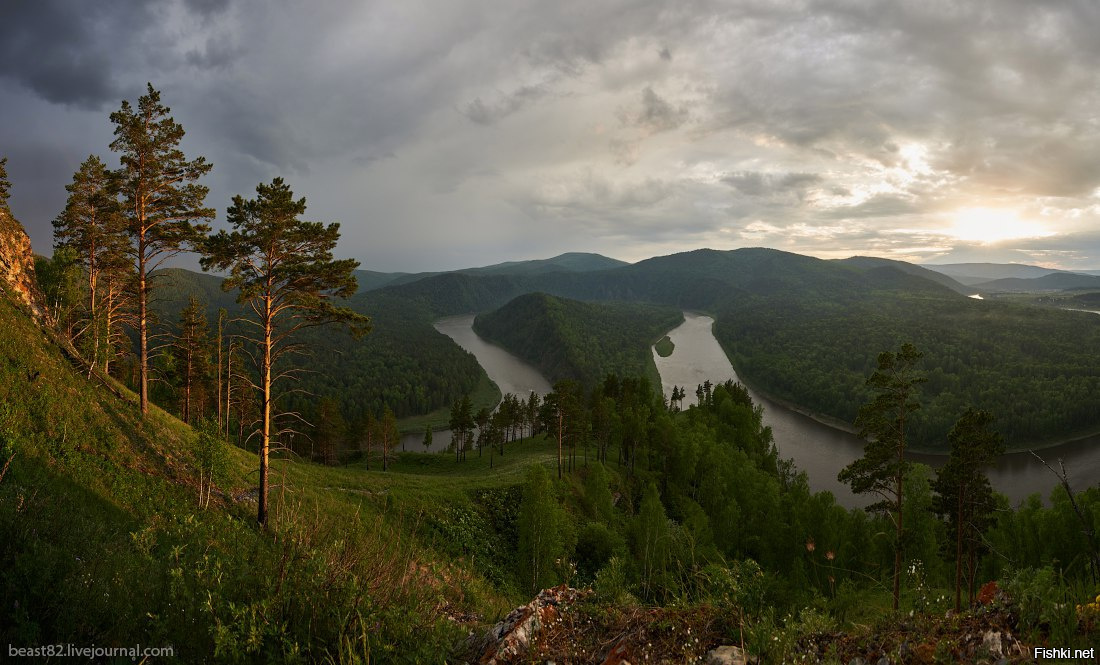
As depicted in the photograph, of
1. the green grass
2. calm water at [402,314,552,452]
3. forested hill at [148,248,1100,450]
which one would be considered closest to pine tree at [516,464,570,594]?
forested hill at [148,248,1100,450]

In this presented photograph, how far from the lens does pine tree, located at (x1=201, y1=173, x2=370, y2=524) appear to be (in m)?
13.4

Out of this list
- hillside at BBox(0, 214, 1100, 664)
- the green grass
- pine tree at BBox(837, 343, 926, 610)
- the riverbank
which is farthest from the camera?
the green grass

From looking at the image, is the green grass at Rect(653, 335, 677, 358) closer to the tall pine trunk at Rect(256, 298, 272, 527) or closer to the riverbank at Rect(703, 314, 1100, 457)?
the riverbank at Rect(703, 314, 1100, 457)

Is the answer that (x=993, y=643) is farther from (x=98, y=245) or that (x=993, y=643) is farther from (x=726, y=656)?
(x=98, y=245)

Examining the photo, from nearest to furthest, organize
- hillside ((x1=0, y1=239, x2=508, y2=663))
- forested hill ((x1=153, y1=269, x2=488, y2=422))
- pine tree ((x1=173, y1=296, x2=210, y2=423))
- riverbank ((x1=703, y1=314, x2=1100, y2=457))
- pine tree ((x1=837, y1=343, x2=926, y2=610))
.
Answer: hillside ((x1=0, y1=239, x2=508, y2=663)) < pine tree ((x1=837, y1=343, x2=926, y2=610)) < pine tree ((x1=173, y1=296, x2=210, y2=423)) < riverbank ((x1=703, y1=314, x2=1100, y2=457)) < forested hill ((x1=153, y1=269, x2=488, y2=422))

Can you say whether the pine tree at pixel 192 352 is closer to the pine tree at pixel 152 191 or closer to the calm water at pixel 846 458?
the pine tree at pixel 152 191

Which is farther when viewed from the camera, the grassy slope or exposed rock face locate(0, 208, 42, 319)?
exposed rock face locate(0, 208, 42, 319)

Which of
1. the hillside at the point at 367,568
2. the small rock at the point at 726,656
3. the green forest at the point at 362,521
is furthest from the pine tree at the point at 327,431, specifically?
the small rock at the point at 726,656

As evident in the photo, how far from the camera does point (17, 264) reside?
18.9m

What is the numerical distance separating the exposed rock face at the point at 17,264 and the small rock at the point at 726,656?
84.7 ft

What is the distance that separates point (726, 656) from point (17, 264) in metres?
28.9

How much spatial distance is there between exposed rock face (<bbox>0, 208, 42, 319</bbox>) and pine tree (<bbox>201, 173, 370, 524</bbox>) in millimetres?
10836

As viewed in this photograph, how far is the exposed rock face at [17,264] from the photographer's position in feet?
58.1

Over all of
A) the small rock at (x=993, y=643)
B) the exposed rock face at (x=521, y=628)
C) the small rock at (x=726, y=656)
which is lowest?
the exposed rock face at (x=521, y=628)
